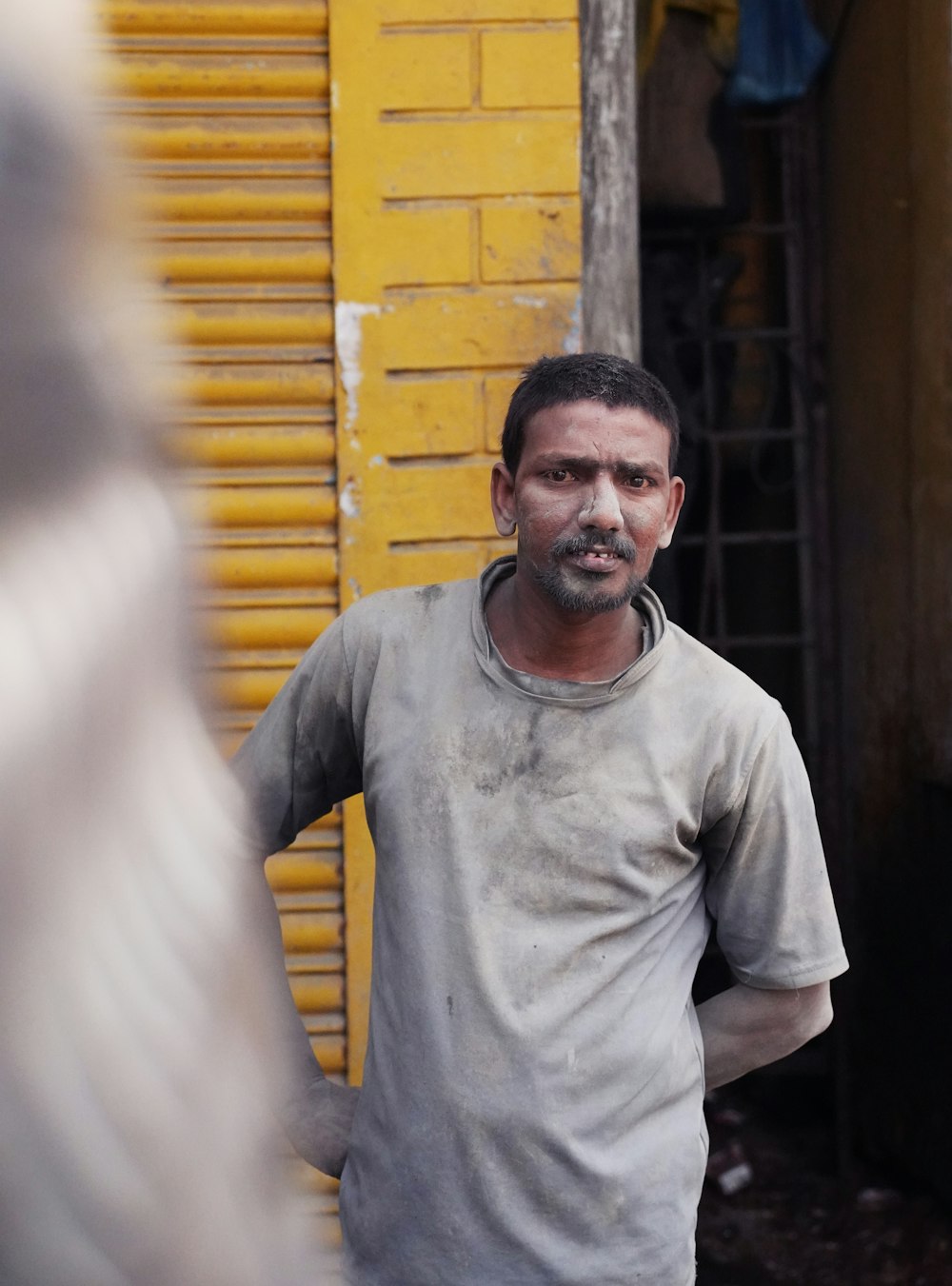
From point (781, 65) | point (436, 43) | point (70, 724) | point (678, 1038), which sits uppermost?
point (781, 65)

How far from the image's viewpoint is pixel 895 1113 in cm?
438

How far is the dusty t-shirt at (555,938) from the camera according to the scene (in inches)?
67.2

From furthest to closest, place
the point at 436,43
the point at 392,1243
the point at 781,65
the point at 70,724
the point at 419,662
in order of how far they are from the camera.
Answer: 1. the point at 781,65
2. the point at 436,43
3. the point at 419,662
4. the point at 392,1243
5. the point at 70,724

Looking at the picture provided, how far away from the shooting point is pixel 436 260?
3191 millimetres

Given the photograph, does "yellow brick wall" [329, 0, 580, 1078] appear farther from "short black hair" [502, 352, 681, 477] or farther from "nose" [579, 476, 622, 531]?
"nose" [579, 476, 622, 531]

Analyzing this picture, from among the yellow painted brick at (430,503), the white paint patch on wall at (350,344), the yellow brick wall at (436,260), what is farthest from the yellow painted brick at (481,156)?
the yellow painted brick at (430,503)

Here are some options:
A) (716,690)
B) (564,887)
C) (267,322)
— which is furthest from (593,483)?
(267,322)

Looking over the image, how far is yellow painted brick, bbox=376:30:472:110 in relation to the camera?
125 inches

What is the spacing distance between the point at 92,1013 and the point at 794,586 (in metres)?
4.87

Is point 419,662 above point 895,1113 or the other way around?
above

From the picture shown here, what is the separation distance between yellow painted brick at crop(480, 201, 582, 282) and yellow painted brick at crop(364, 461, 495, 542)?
1.65ft

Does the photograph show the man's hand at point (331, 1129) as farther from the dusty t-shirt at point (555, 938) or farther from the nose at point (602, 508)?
the nose at point (602, 508)

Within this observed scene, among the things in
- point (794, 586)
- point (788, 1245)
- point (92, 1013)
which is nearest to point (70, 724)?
point (92, 1013)

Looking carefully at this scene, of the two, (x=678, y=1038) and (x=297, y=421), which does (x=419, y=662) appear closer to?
(x=678, y=1038)
